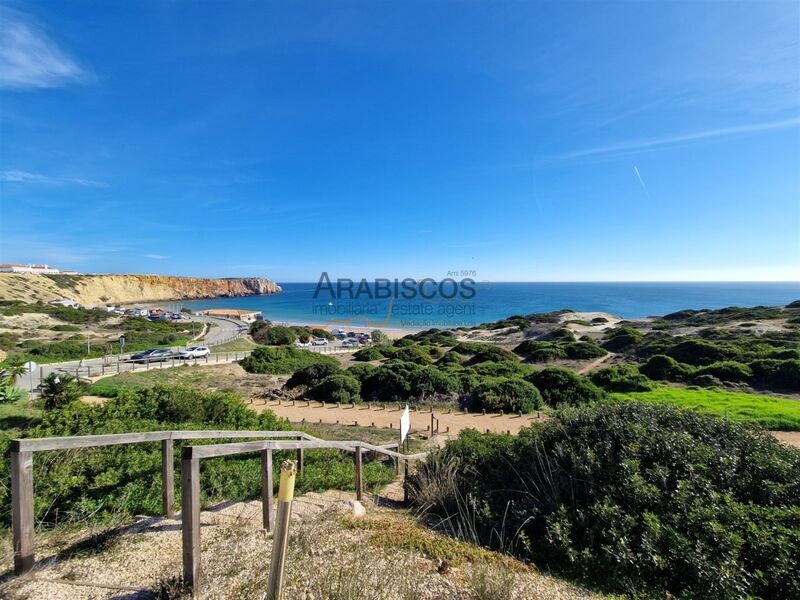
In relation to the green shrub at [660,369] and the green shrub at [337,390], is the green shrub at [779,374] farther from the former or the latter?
the green shrub at [337,390]

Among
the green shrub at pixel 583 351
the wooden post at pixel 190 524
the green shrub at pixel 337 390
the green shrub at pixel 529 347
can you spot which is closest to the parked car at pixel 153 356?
the green shrub at pixel 337 390

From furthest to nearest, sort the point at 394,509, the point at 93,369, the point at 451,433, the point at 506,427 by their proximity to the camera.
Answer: the point at 93,369 → the point at 506,427 → the point at 451,433 → the point at 394,509

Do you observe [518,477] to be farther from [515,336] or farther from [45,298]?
[45,298]

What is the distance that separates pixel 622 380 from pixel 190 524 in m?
20.2

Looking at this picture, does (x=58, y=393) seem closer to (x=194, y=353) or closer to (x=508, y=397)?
(x=508, y=397)

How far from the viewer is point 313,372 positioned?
1986cm

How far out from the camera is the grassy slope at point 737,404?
477 inches

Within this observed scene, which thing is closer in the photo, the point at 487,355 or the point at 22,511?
the point at 22,511

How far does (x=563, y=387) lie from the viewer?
17359 millimetres

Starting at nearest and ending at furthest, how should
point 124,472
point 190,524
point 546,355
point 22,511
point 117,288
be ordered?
point 190,524, point 22,511, point 124,472, point 546,355, point 117,288

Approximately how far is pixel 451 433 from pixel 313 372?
10009mm

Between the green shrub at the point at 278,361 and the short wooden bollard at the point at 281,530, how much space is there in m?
21.9

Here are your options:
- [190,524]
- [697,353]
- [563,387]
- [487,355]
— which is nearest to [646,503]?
[190,524]

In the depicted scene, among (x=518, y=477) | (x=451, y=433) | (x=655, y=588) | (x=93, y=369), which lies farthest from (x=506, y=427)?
(x=93, y=369)
